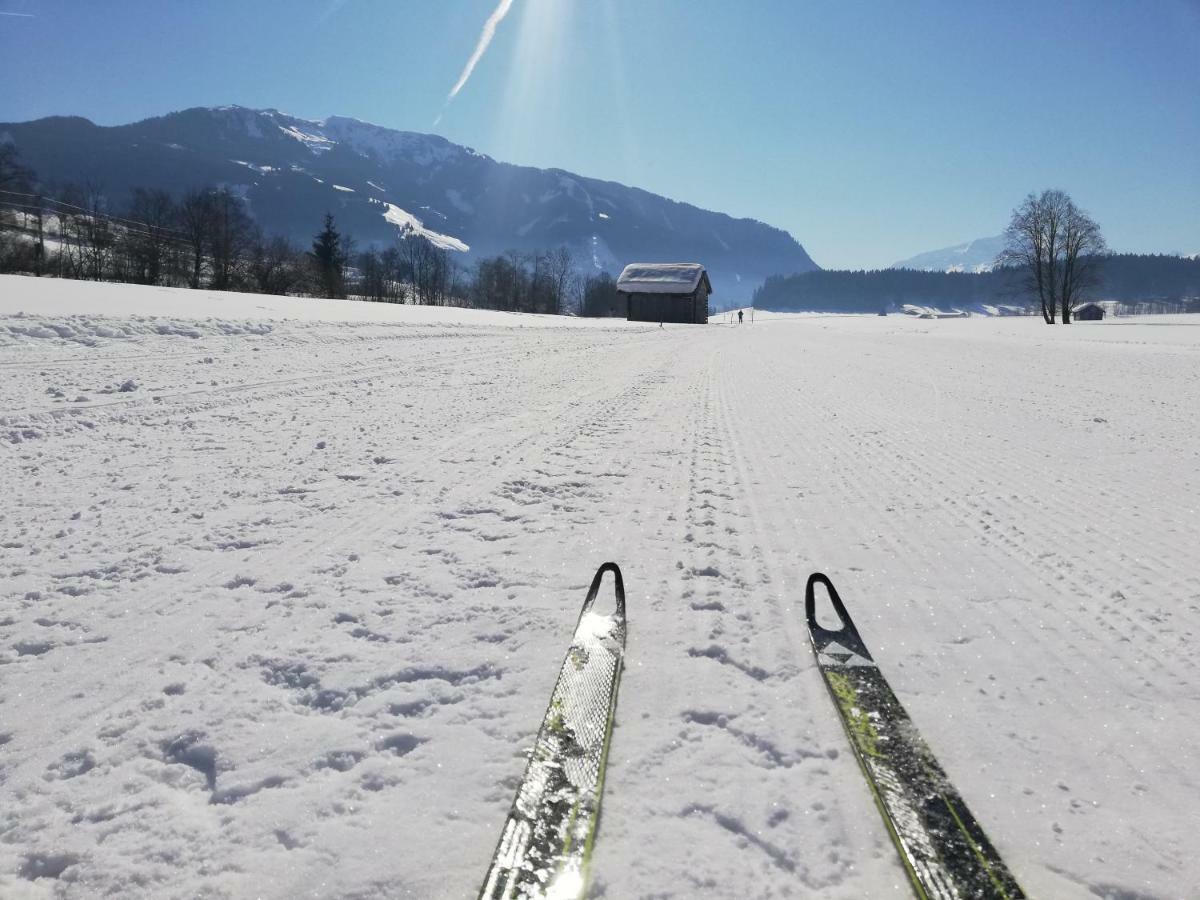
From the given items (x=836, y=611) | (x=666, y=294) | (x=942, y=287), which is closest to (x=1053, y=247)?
(x=666, y=294)

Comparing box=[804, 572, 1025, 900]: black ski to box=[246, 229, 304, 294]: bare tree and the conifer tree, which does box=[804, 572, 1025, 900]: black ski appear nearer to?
box=[246, 229, 304, 294]: bare tree

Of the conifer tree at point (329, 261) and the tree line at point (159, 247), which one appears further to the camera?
the conifer tree at point (329, 261)

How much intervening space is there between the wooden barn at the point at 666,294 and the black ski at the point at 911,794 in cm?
5445

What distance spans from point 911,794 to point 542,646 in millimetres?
Answer: 1448

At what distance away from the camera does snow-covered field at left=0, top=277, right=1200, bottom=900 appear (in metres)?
1.65

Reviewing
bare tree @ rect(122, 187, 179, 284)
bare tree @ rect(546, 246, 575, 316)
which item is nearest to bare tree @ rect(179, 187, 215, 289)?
bare tree @ rect(122, 187, 179, 284)

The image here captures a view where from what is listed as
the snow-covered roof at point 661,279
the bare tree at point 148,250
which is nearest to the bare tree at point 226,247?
the bare tree at point 148,250

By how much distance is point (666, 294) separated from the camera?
2196 inches

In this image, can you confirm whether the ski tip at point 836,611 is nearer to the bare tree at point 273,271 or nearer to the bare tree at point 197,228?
the bare tree at point 273,271

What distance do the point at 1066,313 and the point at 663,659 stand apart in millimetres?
57325

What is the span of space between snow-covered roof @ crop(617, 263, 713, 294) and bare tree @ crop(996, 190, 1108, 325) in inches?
947

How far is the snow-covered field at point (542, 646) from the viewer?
64.8 inches

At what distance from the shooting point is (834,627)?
8.95 ft

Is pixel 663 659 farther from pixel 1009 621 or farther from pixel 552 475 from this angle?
pixel 552 475
